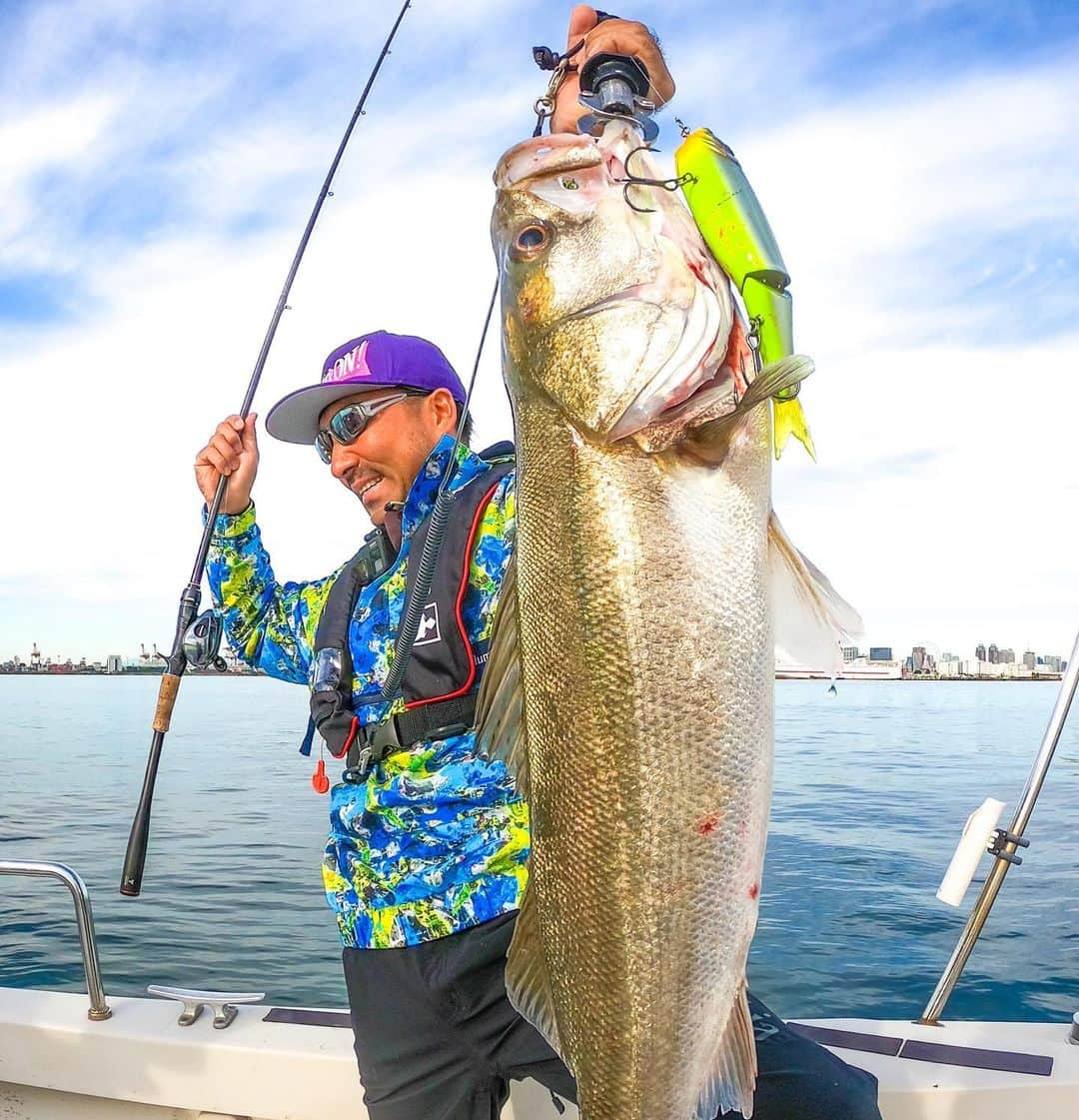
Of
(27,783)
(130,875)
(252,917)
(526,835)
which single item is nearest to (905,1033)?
(526,835)

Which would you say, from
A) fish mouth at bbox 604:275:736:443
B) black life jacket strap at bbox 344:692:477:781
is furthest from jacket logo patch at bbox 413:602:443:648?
fish mouth at bbox 604:275:736:443

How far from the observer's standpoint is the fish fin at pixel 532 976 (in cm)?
182

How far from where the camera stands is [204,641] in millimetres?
3381

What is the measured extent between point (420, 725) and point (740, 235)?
1395 millimetres

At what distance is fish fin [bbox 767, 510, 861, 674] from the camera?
5.46 feet

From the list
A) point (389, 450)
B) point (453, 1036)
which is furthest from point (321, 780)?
point (389, 450)

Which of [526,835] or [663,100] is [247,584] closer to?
[526,835]

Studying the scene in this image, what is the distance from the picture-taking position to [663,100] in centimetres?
249

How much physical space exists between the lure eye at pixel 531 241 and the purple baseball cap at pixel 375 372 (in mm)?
1443

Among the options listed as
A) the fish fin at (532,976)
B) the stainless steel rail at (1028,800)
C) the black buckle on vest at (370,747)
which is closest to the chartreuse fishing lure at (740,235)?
the fish fin at (532,976)

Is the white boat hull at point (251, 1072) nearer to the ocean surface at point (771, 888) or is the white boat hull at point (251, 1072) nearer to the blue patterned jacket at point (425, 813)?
the blue patterned jacket at point (425, 813)

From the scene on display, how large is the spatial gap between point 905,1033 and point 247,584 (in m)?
2.65

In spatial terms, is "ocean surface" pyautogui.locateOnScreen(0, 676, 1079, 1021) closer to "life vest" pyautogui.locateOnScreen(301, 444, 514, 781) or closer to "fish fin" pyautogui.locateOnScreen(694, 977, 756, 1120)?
"life vest" pyautogui.locateOnScreen(301, 444, 514, 781)

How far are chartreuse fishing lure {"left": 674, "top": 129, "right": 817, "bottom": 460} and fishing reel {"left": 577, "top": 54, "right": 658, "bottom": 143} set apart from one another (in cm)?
23
